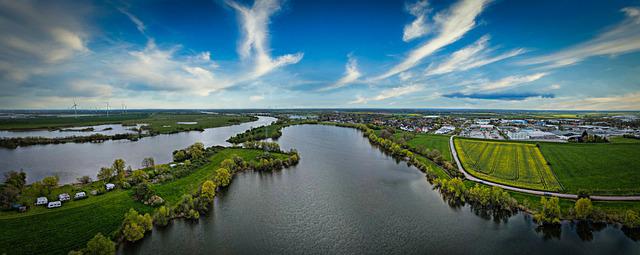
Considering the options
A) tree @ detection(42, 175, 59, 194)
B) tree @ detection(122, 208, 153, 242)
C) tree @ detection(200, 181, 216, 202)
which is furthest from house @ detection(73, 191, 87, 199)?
tree @ detection(200, 181, 216, 202)

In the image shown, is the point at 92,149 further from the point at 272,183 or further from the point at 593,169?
the point at 593,169

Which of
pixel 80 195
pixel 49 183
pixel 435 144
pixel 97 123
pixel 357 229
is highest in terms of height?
pixel 97 123

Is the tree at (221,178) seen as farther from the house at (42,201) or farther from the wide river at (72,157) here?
the wide river at (72,157)

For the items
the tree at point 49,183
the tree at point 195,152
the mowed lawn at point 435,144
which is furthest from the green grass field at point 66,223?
the mowed lawn at point 435,144

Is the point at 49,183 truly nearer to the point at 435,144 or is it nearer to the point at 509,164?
the point at 509,164

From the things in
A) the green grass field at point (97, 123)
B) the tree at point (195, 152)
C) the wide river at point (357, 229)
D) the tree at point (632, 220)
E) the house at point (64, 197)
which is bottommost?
the wide river at point (357, 229)

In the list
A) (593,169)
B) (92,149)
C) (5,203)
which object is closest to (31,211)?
(5,203)

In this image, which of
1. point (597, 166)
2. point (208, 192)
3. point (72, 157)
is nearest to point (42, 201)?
point (208, 192)
